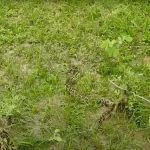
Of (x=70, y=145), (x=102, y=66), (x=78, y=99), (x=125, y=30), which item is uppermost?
(x=125, y=30)

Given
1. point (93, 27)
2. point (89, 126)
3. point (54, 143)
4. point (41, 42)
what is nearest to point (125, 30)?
point (93, 27)

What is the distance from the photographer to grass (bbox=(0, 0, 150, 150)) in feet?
12.6

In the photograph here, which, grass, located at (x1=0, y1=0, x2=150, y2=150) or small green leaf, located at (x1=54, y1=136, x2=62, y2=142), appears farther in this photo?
grass, located at (x1=0, y1=0, x2=150, y2=150)

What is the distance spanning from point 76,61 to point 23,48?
0.75m

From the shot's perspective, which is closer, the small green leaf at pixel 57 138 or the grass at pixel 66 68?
the small green leaf at pixel 57 138

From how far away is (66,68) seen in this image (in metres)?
4.73

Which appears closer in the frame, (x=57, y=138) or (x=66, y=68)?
(x=57, y=138)

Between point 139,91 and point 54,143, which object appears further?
point 139,91

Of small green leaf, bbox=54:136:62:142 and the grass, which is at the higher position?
the grass

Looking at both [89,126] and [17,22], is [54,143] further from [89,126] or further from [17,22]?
[17,22]

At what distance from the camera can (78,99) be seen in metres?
4.25

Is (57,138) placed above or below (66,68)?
below

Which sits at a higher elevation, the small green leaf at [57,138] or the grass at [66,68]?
the grass at [66,68]

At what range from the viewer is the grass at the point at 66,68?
Answer: 3.84 m
